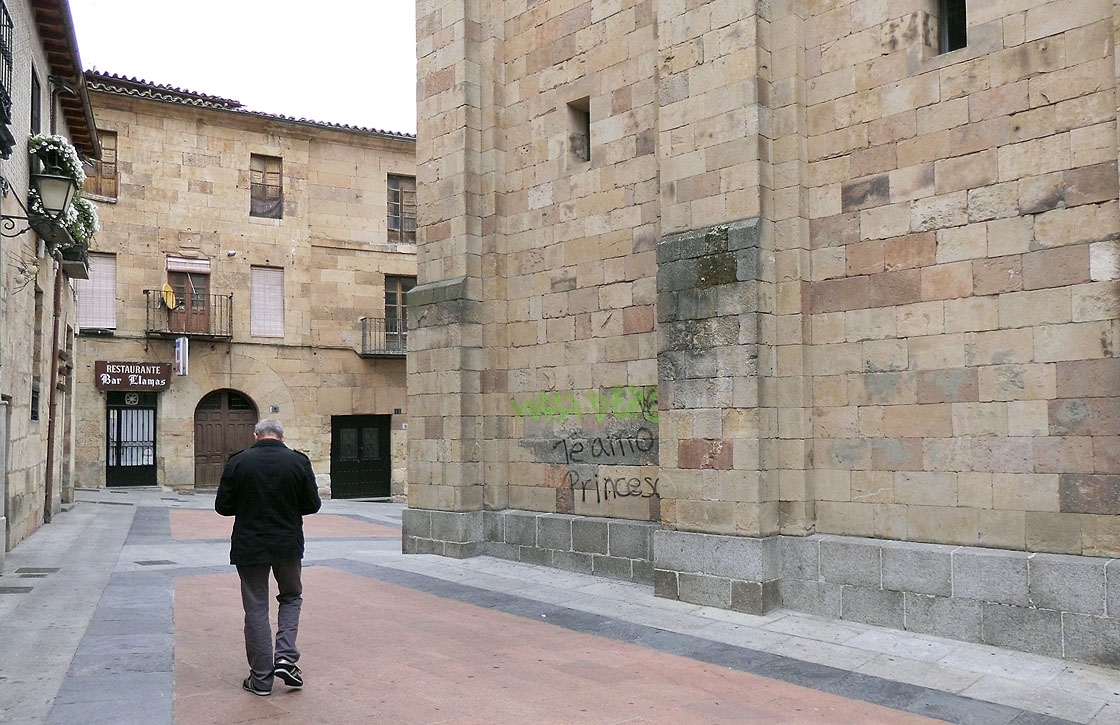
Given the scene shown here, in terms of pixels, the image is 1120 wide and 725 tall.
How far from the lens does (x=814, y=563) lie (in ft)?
25.9

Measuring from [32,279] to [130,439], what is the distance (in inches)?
422

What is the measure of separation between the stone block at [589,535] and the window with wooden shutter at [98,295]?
15771 mm

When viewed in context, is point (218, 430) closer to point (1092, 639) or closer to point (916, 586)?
point (916, 586)

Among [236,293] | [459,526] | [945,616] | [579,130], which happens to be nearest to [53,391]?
[236,293]

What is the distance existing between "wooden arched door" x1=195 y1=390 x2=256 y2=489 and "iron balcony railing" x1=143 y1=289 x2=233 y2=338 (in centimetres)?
160

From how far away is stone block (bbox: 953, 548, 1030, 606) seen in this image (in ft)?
21.7

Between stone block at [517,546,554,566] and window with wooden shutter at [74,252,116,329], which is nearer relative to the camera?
stone block at [517,546,554,566]

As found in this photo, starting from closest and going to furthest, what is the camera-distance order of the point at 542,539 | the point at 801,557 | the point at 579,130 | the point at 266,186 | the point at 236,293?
the point at 801,557
the point at 542,539
the point at 579,130
the point at 236,293
the point at 266,186

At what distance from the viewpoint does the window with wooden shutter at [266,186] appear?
23141 mm

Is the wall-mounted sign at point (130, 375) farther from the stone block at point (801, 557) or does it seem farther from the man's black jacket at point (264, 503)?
the stone block at point (801, 557)

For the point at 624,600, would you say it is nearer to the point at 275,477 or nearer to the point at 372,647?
the point at 372,647

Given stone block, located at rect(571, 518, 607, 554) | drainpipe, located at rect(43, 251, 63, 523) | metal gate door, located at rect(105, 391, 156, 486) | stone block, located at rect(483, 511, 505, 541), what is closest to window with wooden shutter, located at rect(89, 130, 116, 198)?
metal gate door, located at rect(105, 391, 156, 486)

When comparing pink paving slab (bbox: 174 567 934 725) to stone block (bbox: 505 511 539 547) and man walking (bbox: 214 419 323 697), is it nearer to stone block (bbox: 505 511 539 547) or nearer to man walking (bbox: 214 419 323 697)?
man walking (bbox: 214 419 323 697)

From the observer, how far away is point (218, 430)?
890 inches
